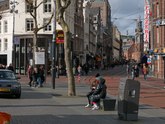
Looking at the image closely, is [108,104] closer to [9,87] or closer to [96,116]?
[96,116]

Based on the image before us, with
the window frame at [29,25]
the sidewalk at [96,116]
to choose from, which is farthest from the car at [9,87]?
the window frame at [29,25]

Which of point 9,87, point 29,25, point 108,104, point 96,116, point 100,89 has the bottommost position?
point 96,116

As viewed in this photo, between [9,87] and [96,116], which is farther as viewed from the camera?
[9,87]

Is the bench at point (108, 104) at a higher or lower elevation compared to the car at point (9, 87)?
lower

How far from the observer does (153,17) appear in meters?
65.2

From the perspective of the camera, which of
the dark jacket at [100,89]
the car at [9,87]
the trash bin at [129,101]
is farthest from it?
the car at [9,87]

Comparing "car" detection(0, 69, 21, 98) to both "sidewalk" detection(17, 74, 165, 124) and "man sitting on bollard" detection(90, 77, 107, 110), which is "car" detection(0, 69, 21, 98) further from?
"man sitting on bollard" detection(90, 77, 107, 110)

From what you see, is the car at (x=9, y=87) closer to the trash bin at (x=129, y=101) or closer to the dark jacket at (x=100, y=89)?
the dark jacket at (x=100, y=89)

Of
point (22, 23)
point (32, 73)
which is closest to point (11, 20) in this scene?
point (22, 23)

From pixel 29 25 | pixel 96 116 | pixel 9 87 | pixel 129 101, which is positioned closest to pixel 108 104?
pixel 96 116

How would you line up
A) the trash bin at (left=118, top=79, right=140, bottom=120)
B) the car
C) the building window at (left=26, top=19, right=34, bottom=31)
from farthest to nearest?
the building window at (left=26, top=19, right=34, bottom=31) → the car → the trash bin at (left=118, top=79, right=140, bottom=120)

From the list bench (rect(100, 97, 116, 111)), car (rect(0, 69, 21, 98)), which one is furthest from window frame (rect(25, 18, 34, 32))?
bench (rect(100, 97, 116, 111))

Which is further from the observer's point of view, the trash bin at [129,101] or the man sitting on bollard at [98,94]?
the man sitting on bollard at [98,94]

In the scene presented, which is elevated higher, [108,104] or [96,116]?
[108,104]
